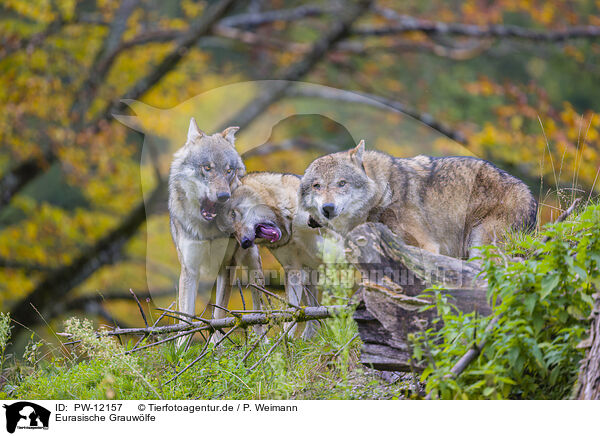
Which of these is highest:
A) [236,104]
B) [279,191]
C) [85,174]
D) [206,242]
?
[236,104]

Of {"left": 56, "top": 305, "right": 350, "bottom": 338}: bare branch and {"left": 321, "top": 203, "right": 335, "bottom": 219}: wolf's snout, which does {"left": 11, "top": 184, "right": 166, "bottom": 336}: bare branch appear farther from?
{"left": 321, "top": 203, "right": 335, "bottom": 219}: wolf's snout

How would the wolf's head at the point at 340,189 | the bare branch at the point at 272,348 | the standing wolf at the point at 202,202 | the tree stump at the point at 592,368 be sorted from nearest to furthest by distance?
the tree stump at the point at 592,368 < the bare branch at the point at 272,348 < the wolf's head at the point at 340,189 < the standing wolf at the point at 202,202

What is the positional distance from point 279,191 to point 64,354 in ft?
6.44

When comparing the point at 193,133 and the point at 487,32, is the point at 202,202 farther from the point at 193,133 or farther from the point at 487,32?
the point at 487,32

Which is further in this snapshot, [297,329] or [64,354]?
[297,329]

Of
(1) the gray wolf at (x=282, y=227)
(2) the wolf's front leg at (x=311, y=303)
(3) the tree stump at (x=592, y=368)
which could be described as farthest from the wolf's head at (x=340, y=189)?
(3) the tree stump at (x=592, y=368)

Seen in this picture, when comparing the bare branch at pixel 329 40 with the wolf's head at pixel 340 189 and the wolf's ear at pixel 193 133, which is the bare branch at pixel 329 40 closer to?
the wolf's ear at pixel 193 133

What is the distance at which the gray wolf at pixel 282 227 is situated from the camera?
4.24 m

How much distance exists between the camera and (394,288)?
3.51 metres

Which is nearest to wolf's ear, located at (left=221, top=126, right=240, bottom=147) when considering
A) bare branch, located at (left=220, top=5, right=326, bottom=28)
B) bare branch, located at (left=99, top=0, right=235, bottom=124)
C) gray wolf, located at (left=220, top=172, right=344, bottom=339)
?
gray wolf, located at (left=220, top=172, right=344, bottom=339)

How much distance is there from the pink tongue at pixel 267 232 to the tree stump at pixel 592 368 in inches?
80.1

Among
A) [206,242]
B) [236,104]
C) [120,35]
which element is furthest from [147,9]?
[206,242]

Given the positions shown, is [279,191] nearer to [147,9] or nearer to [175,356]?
[175,356]

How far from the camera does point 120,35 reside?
35.7ft
